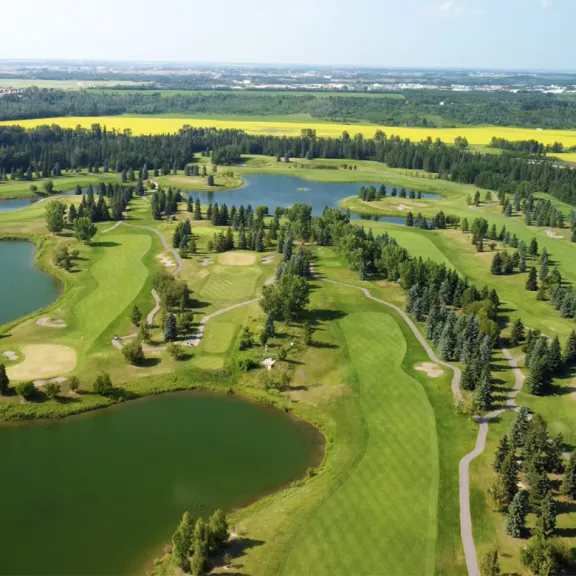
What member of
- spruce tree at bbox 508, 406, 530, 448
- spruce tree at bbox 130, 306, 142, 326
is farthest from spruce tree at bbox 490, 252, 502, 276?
spruce tree at bbox 130, 306, 142, 326

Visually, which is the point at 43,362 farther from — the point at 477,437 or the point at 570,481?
the point at 570,481

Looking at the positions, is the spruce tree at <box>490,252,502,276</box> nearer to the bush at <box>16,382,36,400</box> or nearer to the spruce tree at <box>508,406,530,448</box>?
the spruce tree at <box>508,406,530,448</box>

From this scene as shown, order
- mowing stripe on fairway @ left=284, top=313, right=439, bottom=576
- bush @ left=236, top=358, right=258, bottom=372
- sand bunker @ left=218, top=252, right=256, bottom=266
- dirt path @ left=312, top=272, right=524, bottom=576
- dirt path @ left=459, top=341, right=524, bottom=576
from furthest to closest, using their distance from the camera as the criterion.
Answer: sand bunker @ left=218, top=252, right=256, bottom=266 → bush @ left=236, top=358, right=258, bottom=372 → dirt path @ left=312, top=272, right=524, bottom=576 → dirt path @ left=459, top=341, right=524, bottom=576 → mowing stripe on fairway @ left=284, top=313, right=439, bottom=576

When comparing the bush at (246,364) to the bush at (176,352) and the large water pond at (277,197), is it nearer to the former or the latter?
the bush at (176,352)

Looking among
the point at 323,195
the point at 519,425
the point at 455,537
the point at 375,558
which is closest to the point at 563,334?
the point at 519,425

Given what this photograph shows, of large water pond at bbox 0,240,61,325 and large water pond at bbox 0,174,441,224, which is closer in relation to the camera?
large water pond at bbox 0,240,61,325

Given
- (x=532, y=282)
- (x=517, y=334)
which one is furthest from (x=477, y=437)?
(x=532, y=282)
